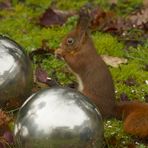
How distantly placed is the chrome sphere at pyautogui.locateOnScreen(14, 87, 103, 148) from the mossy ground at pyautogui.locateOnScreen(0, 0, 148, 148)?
18.2 inches

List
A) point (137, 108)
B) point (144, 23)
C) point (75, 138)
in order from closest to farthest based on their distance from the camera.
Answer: point (75, 138) < point (137, 108) < point (144, 23)

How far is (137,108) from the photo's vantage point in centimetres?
419

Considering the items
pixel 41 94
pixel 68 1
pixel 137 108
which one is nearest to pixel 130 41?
pixel 68 1

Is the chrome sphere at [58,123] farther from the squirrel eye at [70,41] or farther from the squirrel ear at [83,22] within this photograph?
the squirrel eye at [70,41]

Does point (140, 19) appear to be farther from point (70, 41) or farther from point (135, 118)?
point (135, 118)

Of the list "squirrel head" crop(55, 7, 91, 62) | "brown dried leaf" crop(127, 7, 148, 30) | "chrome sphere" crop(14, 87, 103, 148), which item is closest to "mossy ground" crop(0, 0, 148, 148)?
"brown dried leaf" crop(127, 7, 148, 30)

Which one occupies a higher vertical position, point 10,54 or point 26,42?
point 10,54

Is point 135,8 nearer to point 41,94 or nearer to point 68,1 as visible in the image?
point 68,1

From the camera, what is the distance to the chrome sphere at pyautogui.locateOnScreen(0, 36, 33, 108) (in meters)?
4.12

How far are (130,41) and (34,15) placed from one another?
1.21 metres

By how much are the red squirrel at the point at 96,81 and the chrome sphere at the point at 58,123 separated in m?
0.46

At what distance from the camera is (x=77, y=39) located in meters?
4.68

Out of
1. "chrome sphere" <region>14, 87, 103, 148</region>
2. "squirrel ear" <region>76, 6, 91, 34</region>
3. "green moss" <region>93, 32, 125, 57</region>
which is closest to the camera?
"chrome sphere" <region>14, 87, 103, 148</region>

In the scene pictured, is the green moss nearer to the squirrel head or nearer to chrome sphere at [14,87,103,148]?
the squirrel head
